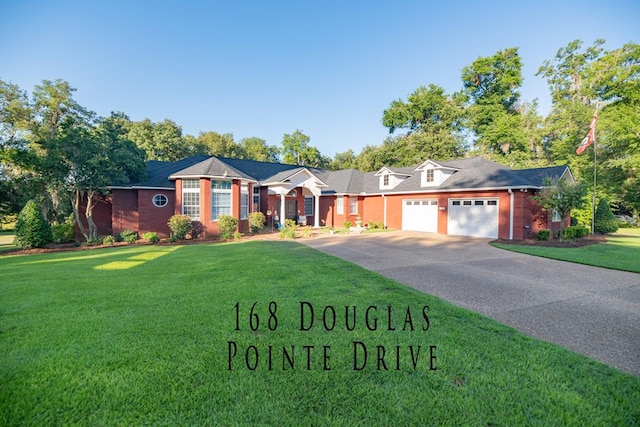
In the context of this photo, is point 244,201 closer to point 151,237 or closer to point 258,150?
point 151,237

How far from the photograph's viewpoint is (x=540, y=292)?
6262 mm

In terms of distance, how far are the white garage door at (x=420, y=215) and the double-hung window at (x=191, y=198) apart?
13671mm

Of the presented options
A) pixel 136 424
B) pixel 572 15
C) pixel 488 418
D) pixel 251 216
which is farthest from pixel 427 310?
pixel 572 15

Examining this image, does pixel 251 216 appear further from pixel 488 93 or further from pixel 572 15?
pixel 488 93

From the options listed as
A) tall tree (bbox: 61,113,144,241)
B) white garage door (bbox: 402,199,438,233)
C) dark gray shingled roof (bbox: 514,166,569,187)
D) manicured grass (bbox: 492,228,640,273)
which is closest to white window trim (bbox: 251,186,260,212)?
tall tree (bbox: 61,113,144,241)

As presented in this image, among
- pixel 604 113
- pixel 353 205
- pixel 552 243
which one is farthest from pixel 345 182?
pixel 604 113

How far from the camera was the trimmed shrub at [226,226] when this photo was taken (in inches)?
613

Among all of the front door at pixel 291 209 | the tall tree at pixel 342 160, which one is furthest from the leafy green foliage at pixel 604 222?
the tall tree at pixel 342 160

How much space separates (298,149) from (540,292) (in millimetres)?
38463

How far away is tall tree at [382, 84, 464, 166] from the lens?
116ft

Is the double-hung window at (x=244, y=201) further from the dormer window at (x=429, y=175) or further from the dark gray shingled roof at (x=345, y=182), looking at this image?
the dormer window at (x=429, y=175)

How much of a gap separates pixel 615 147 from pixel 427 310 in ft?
102

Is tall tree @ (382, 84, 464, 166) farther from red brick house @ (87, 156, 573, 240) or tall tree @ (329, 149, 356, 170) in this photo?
red brick house @ (87, 156, 573, 240)

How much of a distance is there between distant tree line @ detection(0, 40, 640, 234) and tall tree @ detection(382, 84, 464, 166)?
5.0 inches
